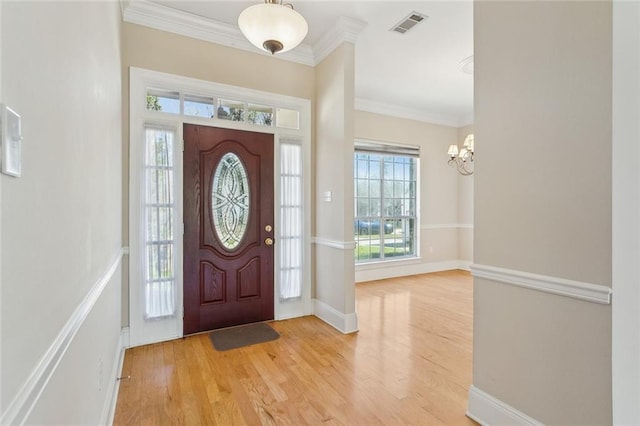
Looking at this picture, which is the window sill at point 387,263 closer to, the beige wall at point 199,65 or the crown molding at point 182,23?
the beige wall at point 199,65

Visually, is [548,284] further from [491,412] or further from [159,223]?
[159,223]

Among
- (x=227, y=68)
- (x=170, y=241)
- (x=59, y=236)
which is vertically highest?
(x=227, y=68)

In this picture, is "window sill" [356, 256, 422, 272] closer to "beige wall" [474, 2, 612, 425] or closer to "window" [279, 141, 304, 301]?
"window" [279, 141, 304, 301]

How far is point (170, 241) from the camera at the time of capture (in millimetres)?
3012

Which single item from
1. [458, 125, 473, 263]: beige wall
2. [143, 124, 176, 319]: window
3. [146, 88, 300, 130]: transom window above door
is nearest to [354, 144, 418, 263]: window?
[458, 125, 473, 263]: beige wall

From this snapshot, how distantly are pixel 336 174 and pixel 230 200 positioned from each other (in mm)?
1167

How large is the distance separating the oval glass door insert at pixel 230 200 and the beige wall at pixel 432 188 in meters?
3.08

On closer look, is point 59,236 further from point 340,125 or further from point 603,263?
point 340,125

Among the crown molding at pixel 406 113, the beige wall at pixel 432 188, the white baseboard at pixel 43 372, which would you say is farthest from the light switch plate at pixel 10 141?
the beige wall at pixel 432 188

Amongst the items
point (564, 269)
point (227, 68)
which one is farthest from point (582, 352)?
point (227, 68)

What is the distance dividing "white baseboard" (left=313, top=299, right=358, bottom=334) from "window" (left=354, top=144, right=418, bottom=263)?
6.53 feet

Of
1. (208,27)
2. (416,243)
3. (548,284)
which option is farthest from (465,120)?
(548,284)

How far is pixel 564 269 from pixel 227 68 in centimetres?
333

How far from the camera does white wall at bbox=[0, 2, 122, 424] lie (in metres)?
0.62
